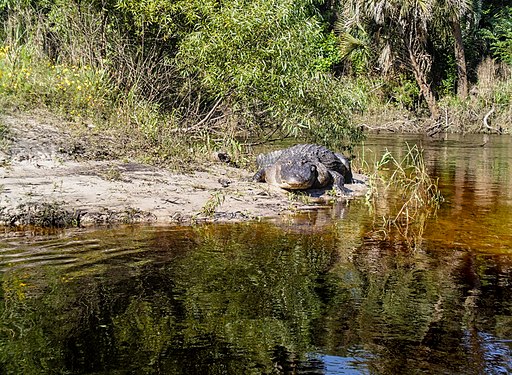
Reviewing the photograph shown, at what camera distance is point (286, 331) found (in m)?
3.72

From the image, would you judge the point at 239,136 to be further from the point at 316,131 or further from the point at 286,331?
the point at 286,331

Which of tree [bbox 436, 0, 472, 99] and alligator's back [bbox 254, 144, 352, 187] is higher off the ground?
tree [bbox 436, 0, 472, 99]

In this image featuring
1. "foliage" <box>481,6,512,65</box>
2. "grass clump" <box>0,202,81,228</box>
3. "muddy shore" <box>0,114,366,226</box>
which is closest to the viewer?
"grass clump" <box>0,202,81,228</box>

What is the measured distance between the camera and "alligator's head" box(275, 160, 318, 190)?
8578 millimetres

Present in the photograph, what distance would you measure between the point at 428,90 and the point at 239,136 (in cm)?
1321

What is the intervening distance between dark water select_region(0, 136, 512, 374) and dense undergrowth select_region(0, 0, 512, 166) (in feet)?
11.7

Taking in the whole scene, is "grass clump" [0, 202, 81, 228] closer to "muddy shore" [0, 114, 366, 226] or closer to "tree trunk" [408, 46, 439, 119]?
"muddy shore" [0, 114, 366, 226]

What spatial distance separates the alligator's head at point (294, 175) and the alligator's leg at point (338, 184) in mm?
411

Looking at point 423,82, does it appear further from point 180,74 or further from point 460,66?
point 180,74

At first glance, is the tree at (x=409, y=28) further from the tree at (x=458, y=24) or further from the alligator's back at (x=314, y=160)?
the alligator's back at (x=314, y=160)

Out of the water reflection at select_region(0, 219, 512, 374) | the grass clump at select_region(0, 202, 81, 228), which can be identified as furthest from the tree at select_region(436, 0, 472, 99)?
the grass clump at select_region(0, 202, 81, 228)

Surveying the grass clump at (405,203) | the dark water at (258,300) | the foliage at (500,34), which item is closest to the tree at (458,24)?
the foliage at (500,34)

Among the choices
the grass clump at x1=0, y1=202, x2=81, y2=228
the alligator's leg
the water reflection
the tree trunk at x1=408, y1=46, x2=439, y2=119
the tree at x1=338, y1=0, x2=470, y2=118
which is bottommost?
the water reflection

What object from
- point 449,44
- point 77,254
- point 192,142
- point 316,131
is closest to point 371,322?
point 77,254
